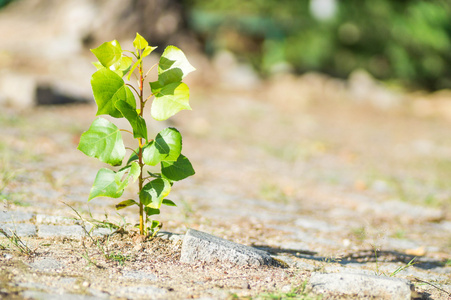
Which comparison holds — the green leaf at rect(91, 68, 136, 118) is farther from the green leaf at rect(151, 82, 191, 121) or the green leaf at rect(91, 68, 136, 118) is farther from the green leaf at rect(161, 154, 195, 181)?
the green leaf at rect(161, 154, 195, 181)

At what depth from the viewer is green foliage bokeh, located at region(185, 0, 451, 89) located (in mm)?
9344

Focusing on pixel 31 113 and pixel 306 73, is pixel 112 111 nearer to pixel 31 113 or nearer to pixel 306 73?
pixel 31 113

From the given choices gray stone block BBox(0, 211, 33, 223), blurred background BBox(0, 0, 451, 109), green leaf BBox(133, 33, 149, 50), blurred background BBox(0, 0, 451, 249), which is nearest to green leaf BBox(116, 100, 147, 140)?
green leaf BBox(133, 33, 149, 50)

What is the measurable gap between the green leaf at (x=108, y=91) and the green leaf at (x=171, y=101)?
120 mm

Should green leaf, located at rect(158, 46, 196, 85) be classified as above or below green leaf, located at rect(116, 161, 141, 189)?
above

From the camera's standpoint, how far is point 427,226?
301 cm

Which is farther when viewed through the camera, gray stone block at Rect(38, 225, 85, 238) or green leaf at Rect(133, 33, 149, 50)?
gray stone block at Rect(38, 225, 85, 238)

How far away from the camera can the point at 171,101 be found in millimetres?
1725

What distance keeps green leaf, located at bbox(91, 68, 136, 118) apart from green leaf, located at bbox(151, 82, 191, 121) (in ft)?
0.39

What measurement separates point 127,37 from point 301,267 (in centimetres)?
623

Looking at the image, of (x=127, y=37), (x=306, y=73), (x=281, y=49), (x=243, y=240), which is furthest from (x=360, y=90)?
(x=243, y=240)

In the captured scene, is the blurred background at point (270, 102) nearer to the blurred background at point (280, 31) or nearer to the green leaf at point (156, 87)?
the blurred background at point (280, 31)

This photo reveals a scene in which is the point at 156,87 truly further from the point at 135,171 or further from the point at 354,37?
the point at 354,37

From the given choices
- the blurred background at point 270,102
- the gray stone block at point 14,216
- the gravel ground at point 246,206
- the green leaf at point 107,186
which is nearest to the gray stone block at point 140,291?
the gravel ground at point 246,206
